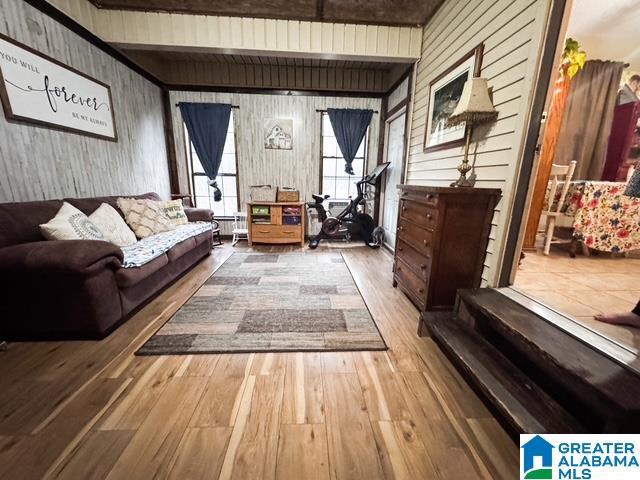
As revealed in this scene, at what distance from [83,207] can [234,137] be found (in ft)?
8.65

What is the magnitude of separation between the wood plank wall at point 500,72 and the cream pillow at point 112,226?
3.17 m

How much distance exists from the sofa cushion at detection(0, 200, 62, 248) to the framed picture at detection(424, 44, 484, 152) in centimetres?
344

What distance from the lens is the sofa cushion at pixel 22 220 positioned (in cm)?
168

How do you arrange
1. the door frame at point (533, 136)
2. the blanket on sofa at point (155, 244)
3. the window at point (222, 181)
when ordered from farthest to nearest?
the window at point (222, 181) → the blanket on sofa at point (155, 244) → the door frame at point (533, 136)

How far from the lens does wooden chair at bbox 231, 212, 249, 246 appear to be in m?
4.35

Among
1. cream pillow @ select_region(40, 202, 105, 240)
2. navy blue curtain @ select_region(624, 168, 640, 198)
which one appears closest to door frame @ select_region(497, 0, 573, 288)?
Result: navy blue curtain @ select_region(624, 168, 640, 198)

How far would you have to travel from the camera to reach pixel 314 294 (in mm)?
2398

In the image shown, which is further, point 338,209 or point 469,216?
point 338,209

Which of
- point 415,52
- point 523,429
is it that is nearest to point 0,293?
point 523,429

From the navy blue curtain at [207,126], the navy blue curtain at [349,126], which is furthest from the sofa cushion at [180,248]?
the navy blue curtain at [349,126]

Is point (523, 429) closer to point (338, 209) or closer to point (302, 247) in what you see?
point (302, 247)

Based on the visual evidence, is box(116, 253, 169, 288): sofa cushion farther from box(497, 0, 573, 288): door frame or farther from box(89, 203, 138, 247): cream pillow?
box(497, 0, 573, 288): door frame

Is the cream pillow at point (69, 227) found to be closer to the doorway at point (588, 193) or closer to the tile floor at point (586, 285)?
the doorway at point (588, 193)

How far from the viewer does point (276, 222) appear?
4.15 meters
